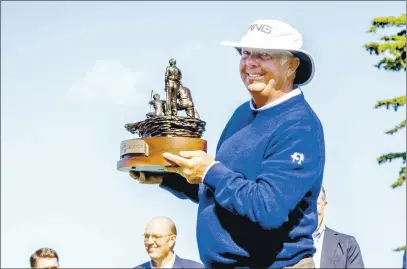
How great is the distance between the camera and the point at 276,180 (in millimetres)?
4719

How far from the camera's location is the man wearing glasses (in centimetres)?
1141

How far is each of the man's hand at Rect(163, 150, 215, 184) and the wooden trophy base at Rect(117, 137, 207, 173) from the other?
73 millimetres

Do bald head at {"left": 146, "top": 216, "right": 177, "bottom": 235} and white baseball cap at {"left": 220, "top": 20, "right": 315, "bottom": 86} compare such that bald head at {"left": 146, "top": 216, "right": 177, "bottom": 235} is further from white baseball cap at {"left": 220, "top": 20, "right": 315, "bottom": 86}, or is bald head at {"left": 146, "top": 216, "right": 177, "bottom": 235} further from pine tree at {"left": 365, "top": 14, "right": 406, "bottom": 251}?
pine tree at {"left": 365, "top": 14, "right": 406, "bottom": 251}

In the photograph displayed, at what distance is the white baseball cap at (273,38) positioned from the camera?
501 centimetres

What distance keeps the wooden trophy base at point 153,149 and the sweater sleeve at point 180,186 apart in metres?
0.23

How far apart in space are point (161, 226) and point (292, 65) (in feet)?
22.2

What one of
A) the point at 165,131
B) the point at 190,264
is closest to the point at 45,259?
the point at 190,264

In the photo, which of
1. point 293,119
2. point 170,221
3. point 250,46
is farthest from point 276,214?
point 170,221

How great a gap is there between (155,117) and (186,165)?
0.46m

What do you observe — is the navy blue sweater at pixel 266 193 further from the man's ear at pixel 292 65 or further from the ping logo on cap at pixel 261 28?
the ping logo on cap at pixel 261 28

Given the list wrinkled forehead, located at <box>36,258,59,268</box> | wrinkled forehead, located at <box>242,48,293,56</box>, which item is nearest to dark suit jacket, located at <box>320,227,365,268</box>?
wrinkled forehead, located at <box>36,258,59,268</box>

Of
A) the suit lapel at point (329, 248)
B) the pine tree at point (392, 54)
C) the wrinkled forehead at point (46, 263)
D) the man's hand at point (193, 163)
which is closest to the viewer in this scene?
the man's hand at point (193, 163)

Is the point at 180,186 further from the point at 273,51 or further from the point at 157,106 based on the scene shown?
the point at 273,51

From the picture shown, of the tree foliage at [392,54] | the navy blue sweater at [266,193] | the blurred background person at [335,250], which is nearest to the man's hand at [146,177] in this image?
the navy blue sweater at [266,193]
